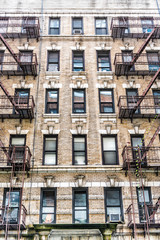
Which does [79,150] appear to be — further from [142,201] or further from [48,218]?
[142,201]

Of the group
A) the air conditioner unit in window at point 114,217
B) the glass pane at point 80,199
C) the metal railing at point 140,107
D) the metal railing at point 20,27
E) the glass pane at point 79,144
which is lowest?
the air conditioner unit in window at point 114,217

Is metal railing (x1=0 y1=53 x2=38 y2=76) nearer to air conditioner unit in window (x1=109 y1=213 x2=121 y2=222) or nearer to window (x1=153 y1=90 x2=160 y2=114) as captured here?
window (x1=153 y1=90 x2=160 y2=114)

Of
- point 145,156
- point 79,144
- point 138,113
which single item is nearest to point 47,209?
point 79,144

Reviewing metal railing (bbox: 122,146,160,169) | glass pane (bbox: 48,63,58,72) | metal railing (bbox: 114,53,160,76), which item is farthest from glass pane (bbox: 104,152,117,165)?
glass pane (bbox: 48,63,58,72)

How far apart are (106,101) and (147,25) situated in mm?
6949

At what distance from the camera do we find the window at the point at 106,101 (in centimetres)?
1838

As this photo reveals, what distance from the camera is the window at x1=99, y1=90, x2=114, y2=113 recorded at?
1838cm

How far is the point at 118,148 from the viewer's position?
17.0 meters

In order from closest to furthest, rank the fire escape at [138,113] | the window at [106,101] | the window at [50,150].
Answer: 1. the fire escape at [138,113]
2. the window at [50,150]
3. the window at [106,101]

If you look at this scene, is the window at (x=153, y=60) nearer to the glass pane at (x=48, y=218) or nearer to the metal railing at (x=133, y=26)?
the metal railing at (x=133, y=26)

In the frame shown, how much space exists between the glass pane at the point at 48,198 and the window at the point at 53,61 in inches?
312

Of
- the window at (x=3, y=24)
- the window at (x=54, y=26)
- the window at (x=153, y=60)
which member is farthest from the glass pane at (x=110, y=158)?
the window at (x=3, y=24)

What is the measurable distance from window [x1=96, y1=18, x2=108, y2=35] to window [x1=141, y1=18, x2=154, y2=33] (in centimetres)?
263

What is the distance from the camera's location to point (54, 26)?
72.0 ft
